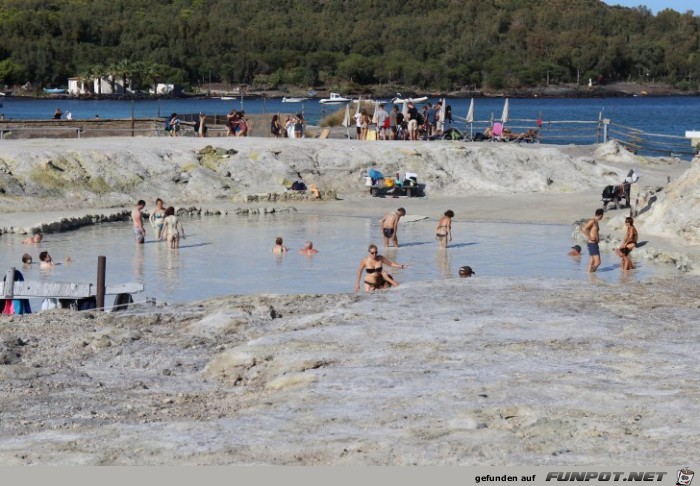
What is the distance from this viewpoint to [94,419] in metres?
11.3

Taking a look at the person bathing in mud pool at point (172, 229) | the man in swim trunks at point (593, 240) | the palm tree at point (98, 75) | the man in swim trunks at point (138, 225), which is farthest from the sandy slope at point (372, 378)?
the palm tree at point (98, 75)

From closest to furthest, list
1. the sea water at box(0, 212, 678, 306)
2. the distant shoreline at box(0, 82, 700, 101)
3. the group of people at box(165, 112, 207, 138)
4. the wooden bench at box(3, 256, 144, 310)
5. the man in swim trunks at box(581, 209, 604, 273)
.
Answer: the wooden bench at box(3, 256, 144, 310)
the sea water at box(0, 212, 678, 306)
the man in swim trunks at box(581, 209, 604, 273)
the group of people at box(165, 112, 207, 138)
the distant shoreline at box(0, 82, 700, 101)

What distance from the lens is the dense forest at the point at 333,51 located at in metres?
171

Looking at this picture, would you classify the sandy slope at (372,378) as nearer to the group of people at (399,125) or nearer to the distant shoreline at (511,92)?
the group of people at (399,125)

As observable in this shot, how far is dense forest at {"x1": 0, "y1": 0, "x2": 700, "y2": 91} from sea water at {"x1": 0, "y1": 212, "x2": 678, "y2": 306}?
134 meters

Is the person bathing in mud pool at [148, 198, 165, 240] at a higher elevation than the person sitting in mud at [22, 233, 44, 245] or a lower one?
higher

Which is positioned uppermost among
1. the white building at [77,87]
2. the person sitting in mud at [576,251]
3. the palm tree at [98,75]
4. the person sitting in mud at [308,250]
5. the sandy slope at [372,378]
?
the sandy slope at [372,378]

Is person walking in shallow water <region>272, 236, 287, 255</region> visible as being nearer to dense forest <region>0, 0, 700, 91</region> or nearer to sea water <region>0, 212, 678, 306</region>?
sea water <region>0, 212, 678, 306</region>

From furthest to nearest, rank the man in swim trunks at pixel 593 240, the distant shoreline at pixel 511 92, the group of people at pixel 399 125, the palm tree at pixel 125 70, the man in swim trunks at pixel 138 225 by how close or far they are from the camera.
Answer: the distant shoreline at pixel 511 92, the palm tree at pixel 125 70, the group of people at pixel 399 125, the man in swim trunks at pixel 138 225, the man in swim trunks at pixel 593 240

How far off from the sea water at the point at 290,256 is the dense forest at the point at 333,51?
133809mm

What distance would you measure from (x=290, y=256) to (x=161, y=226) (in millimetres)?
3521

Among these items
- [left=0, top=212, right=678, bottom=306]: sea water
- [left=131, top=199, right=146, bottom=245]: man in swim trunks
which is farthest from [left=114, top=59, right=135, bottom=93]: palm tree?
[left=131, top=199, right=146, bottom=245]: man in swim trunks

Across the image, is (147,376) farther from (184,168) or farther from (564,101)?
(564,101)

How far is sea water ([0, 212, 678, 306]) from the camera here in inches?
850
